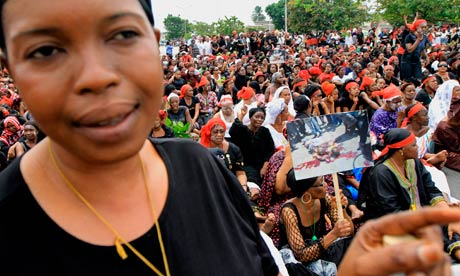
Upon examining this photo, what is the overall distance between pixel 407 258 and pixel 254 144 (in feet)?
17.5

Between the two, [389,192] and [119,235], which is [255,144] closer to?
[389,192]

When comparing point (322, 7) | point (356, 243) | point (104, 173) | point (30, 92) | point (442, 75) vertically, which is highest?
point (322, 7)

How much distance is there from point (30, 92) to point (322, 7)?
27.3 meters

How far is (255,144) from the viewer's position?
5918 mm

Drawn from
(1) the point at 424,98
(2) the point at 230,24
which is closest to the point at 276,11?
(2) the point at 230,24

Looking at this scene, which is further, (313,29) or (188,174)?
(313,29)

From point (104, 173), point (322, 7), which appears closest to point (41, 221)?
point (104, 173)

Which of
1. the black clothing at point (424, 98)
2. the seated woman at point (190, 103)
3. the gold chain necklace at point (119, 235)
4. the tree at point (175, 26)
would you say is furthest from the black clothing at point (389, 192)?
the tree at point (175, 26)

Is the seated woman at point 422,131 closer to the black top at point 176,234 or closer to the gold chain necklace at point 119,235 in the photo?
the black top at point 176,234

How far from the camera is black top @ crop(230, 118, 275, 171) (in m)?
5.86

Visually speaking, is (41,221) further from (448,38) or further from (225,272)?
(448,38)

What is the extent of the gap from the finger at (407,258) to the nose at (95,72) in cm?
48

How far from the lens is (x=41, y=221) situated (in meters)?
0.82

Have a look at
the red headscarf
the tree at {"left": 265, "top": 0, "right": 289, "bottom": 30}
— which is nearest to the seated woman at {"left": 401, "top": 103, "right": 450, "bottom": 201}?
the red headscarf
